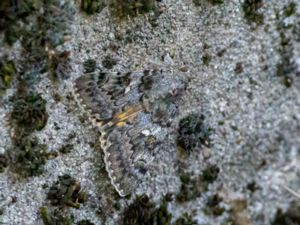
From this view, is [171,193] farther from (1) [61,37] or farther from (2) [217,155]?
(1) [61,37]

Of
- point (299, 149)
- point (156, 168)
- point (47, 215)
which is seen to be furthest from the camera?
point (299, 149)

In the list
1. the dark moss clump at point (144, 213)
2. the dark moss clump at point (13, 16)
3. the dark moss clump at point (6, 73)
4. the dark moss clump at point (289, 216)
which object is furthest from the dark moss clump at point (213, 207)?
the dark moss clump at point (13, 16)

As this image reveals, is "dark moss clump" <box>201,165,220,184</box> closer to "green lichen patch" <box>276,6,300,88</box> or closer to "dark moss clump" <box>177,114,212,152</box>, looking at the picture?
"dark moss clump" <box>177,114,212,152</box>

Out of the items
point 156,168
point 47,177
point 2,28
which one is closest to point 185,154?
point 156,168

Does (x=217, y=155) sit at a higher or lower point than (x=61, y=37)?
lower

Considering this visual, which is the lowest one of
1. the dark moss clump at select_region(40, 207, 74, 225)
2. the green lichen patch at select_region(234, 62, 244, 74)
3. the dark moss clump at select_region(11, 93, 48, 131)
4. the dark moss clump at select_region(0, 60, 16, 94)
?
the dark moss clump at select_region(40, 207, 74, 225)

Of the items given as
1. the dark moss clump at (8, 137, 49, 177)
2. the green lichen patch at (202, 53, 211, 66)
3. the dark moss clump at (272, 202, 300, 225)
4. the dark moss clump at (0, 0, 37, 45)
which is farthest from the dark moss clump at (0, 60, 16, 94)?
the dark moss clump at (272, 202, 300, 225)

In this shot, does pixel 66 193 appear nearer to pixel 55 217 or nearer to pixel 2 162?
pixel 55 217
